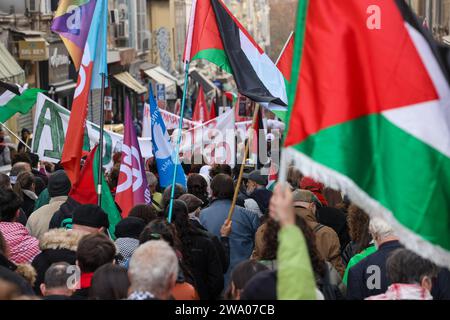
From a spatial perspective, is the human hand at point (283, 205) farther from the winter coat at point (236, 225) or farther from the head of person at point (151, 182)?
the head of person at point (151, 182)

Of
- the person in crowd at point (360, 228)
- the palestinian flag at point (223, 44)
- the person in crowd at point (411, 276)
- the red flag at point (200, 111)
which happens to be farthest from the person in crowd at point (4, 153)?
the person in crowd at point (411, 276)

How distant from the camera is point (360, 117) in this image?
5164mm

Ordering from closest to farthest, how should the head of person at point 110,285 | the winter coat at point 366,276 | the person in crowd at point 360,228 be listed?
the head of person at point 110,285
the winter coat at point 366,276
the person in crowd at point 360,228

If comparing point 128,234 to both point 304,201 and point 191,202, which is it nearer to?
point 191,202

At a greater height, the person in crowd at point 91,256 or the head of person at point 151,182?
the person in crowd at point 91,256

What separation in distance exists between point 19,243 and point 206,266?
5.39 ft

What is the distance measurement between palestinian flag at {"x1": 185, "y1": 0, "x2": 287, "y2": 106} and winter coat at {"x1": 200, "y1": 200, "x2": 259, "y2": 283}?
3.77 feet

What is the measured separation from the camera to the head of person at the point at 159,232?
6826 millimetres

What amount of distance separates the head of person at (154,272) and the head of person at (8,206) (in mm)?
3588

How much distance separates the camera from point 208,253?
24.1 feet

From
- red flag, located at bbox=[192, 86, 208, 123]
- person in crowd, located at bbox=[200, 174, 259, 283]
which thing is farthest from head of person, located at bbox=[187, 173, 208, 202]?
red flag, located at bbox=[192, 86, 208, 123]

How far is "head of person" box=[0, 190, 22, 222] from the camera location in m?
8.52

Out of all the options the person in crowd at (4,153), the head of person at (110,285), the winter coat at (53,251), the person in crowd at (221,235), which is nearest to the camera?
the head of person at (110,285)

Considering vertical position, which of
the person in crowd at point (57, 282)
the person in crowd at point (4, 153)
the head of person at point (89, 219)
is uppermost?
the person in crowd at point (57, 282)
